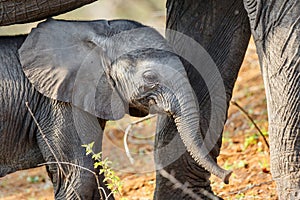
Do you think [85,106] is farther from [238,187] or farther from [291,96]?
[238,187]

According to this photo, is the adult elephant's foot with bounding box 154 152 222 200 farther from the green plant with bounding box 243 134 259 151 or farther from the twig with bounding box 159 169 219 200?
the green plant with bounding box 243 134 259 151

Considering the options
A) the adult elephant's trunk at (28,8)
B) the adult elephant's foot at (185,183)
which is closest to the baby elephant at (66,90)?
the adult elephant's trunk at (28,8)

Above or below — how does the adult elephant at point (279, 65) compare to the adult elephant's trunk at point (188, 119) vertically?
above

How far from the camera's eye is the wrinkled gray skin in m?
3.58

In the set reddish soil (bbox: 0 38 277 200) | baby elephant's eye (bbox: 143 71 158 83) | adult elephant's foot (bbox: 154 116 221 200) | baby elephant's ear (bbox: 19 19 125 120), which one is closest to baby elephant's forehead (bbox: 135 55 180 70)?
baby elephant's eye (bbox: 143 71 158 83)

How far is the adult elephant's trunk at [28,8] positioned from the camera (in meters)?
3.88

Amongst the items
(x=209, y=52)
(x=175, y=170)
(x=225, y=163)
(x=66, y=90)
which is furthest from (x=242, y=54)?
(x=225, y=163)

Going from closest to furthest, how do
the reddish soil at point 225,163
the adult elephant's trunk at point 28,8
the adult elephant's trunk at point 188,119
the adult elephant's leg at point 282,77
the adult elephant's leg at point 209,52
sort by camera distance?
the adult elephant's leg at point 282,77, the adult elephant's trunk at point 188,119, the adult elephant's trunk at point 28,8, the adult elephant's leg at point 209,52, the reddish soil at point 225,163

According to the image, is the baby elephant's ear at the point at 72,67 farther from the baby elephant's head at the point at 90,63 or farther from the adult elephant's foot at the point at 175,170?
the adult elephant's foot at the point at 175,170

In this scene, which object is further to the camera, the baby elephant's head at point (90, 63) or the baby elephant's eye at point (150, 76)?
the baby elephant's head at point (90, 63)

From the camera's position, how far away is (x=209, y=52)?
427 centimetres

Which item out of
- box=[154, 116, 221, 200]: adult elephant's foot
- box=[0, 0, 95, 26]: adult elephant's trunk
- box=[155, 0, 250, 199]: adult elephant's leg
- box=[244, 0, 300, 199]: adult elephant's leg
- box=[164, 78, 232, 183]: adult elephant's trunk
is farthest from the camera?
box=[154, 116, 221, 200]: adult elephant's foot

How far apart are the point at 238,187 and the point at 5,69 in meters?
1.50

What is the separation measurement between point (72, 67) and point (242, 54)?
75 centimetres
